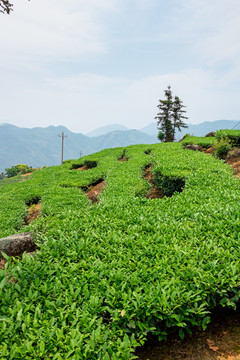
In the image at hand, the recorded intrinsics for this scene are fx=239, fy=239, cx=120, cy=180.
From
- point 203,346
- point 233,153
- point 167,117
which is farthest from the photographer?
point 167,117

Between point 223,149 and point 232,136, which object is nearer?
point 223,149

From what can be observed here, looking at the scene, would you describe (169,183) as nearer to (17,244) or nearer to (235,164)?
(235,164)

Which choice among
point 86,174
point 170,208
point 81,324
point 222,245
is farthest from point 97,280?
point 86,174

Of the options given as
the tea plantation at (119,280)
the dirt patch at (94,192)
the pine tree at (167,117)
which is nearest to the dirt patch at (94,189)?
the dirt patch at (94,192)

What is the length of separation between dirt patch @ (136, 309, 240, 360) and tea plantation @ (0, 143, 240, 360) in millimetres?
202

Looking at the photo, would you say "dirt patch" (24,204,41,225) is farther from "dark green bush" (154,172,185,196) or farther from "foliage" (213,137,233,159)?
"foliage" (213,137,233,159)

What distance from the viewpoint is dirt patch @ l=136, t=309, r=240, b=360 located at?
344 centimetres

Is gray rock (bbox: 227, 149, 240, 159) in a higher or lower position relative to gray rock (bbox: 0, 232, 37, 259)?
higher

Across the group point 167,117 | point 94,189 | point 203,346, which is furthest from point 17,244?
point 167,117

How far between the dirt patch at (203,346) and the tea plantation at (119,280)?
0.20m

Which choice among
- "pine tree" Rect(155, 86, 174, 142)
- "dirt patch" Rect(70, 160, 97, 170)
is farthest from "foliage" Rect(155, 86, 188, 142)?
"dirt patch" Rect(70, 160, 97, 170)

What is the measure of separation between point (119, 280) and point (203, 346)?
1555 millimetres

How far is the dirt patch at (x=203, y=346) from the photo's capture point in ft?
11.3

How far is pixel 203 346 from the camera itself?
3574 millimetres
